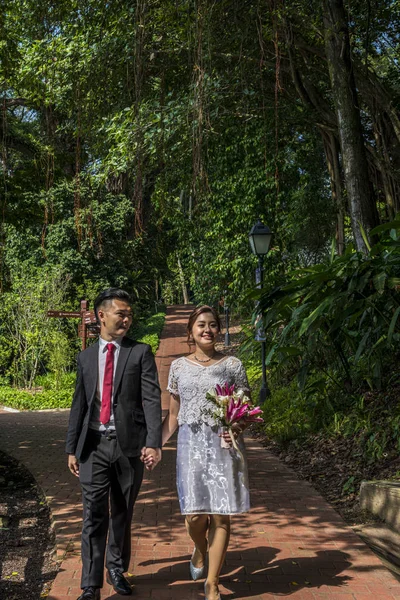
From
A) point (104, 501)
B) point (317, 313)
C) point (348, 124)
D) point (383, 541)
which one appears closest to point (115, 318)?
point (104, 501)

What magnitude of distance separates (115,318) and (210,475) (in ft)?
3.66

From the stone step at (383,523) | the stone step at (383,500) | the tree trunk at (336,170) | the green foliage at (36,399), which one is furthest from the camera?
the green foliage at (36,399)

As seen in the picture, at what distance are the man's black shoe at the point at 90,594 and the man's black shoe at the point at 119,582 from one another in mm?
210

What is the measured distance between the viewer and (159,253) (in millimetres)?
31859

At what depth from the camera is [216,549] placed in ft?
13.8

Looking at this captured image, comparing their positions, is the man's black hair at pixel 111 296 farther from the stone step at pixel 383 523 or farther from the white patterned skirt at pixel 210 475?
the stone step at pixel 383 523

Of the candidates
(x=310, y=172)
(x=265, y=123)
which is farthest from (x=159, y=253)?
(x=265, y=123)

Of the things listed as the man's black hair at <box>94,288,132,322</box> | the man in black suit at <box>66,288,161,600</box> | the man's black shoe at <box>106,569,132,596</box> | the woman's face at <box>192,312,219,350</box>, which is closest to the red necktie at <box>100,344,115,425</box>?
the man in black suit at <box>66,288,161,600</box>

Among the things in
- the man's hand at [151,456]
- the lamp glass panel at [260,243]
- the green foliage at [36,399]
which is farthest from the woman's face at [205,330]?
the green foliage at [36,399]

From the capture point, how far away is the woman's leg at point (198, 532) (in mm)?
4379

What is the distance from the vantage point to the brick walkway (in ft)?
14.8

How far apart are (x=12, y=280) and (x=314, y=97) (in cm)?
1511

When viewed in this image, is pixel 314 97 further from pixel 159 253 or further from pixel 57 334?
pixel 159 253

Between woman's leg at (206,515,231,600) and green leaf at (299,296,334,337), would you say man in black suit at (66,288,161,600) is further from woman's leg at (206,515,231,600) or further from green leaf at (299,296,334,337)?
green leaf at (299,296,334,337)
